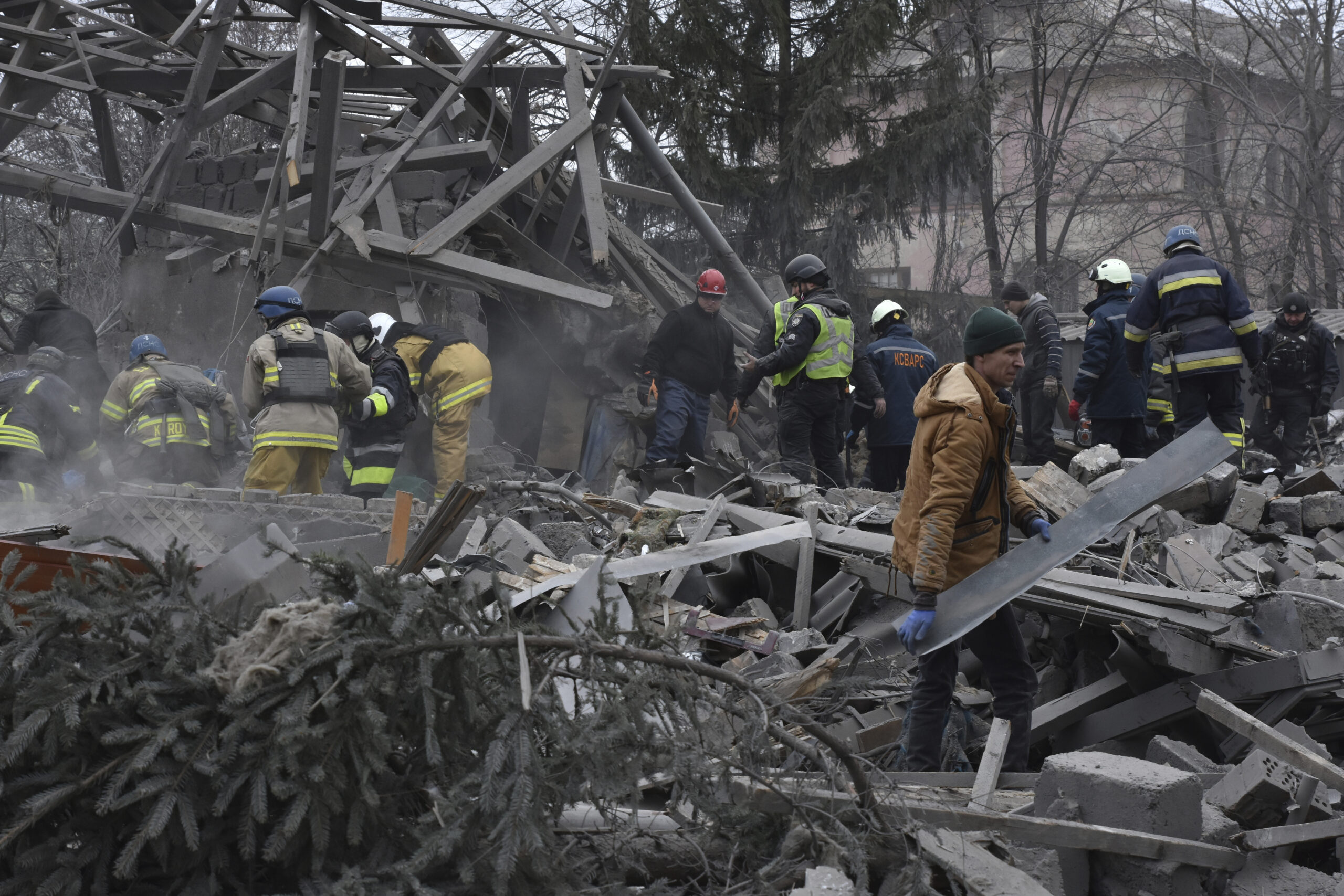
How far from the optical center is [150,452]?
7.46 meters

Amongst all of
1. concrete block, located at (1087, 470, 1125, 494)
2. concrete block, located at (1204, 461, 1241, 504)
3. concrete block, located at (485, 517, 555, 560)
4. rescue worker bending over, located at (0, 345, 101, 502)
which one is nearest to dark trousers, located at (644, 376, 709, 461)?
concrete block, located at (485, 517, 555, 560)

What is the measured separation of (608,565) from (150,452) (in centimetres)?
416

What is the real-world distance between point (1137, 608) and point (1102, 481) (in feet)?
7.40

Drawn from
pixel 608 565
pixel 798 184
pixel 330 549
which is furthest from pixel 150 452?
pixel 798 184

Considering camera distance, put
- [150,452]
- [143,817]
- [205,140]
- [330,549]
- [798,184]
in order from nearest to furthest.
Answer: [143,817] → [330,549] → [150,452] → [798,184] → [205,140]

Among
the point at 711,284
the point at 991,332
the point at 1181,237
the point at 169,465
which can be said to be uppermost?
the point at 1181,237

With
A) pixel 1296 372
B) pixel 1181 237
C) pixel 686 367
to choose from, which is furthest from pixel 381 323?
pixel 1296 372

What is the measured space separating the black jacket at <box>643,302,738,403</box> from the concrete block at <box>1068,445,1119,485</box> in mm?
3048

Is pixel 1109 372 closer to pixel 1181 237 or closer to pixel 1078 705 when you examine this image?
pixel 1181 237

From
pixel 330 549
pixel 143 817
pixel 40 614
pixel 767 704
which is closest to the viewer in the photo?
pixel 143 817

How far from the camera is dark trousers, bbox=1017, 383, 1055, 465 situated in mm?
8844

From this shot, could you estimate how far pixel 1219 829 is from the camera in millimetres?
3326

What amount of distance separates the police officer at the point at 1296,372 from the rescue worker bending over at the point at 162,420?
29.1 ft

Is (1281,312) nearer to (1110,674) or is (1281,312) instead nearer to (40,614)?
(1110,674)
